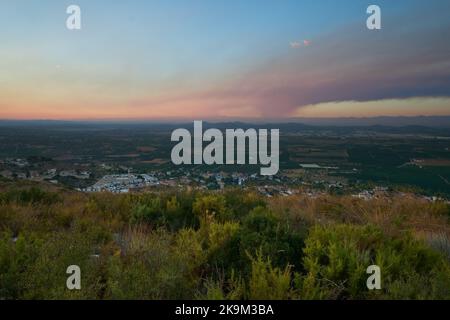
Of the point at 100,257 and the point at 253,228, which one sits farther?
the point at 253,228

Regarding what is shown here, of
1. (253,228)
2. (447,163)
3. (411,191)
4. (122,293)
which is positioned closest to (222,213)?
(253,228)

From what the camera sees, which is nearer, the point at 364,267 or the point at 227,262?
the point at 364,267

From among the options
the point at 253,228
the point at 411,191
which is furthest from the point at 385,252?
the point at 411,191

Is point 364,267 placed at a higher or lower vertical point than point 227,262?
higher

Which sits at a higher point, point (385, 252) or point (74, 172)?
point (385, 252)
